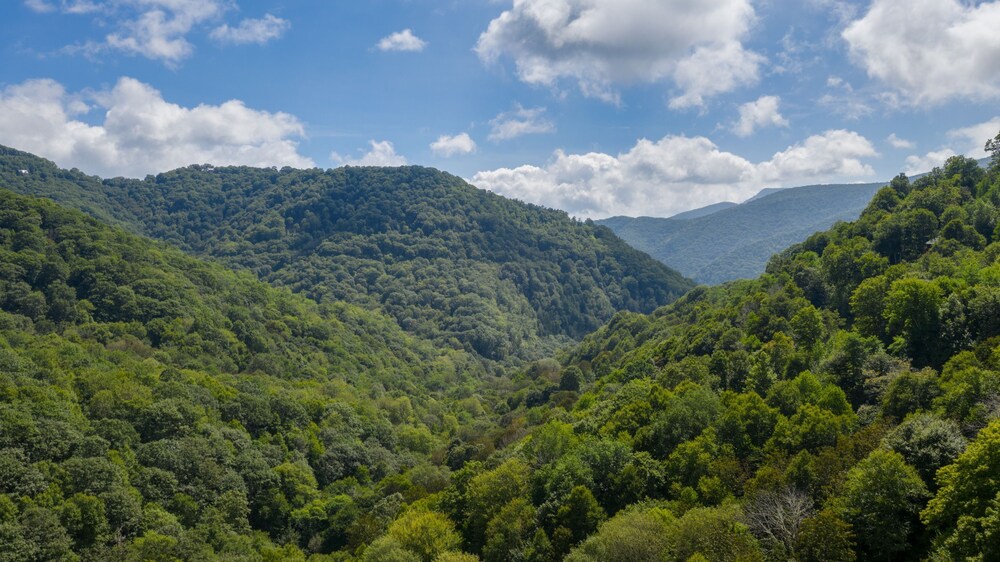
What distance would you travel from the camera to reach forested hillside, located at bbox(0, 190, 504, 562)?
5028 cm

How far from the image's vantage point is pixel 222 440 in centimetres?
6712

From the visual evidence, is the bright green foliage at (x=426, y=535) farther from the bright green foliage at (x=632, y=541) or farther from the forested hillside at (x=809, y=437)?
the bright green foliage at (x=632, y=541)

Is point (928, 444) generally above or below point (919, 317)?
below

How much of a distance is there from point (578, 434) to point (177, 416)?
42.9m

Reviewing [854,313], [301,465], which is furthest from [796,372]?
[301,465]

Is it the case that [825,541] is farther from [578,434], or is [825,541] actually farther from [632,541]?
[578,434]

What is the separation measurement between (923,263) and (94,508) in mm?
84535

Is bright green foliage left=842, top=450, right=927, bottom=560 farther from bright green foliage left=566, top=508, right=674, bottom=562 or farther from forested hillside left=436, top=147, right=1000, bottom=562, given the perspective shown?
bright green foliage left=566, top=508, right=674, bottom=562

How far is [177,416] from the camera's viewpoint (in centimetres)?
6525

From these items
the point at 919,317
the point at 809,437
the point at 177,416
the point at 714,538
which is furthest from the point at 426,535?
the point at 919,317

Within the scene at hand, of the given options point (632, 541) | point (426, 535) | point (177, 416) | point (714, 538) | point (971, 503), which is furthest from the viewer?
point (177, 416)

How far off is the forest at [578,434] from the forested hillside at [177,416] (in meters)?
0.32

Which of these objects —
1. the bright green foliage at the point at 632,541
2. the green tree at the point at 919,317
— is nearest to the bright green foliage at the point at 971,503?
the bright green foliage at the point at 632,541

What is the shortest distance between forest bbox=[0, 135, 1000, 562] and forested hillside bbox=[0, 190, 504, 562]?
0.32 metres
